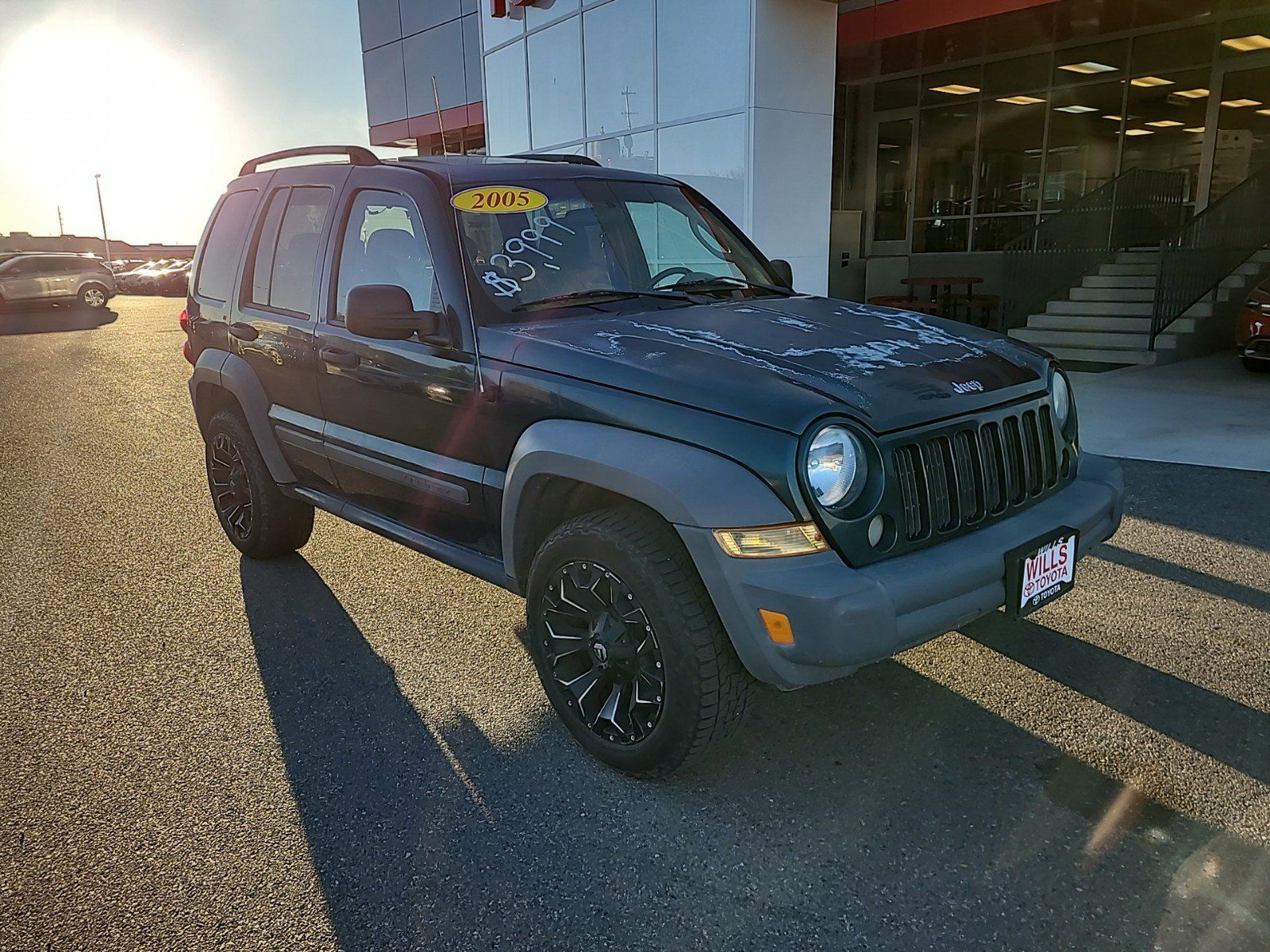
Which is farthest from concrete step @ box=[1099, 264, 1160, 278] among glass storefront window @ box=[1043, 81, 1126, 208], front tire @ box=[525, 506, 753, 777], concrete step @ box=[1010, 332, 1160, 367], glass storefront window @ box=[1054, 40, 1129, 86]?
front tire @ box=[525, 506, 753, 777]

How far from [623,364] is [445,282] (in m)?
0.91

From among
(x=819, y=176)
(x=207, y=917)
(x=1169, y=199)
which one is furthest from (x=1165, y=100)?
(x=207, y=917)

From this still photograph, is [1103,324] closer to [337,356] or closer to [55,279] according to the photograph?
[337,356]

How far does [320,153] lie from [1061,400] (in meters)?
Result: 3.35

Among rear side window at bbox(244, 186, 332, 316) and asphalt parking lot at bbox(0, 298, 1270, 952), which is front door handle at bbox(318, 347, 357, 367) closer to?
rear side window at bbox(244, 186, 332, 316)

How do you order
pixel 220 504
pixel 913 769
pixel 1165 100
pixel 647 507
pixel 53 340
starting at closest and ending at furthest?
pixel 647 507 < pixel 913 769 < pixel 220 504 < pixel 1165 100 < pixel 53 340

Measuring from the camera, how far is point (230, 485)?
4879 mm

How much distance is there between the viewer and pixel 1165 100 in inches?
588

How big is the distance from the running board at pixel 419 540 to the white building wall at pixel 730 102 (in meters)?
6.76

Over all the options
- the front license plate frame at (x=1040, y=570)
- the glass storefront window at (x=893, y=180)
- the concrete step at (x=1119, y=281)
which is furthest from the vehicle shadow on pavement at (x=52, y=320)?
the front license plate frame at (x=1040, y=570)

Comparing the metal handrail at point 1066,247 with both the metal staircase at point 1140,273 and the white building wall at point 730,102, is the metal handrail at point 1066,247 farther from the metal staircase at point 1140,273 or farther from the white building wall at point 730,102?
the white building wall at point 730,102

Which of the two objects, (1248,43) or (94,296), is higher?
(1248,43)

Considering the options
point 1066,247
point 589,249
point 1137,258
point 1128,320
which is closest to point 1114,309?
point 1128,320

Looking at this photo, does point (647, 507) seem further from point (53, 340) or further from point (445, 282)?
point (53, 340)
